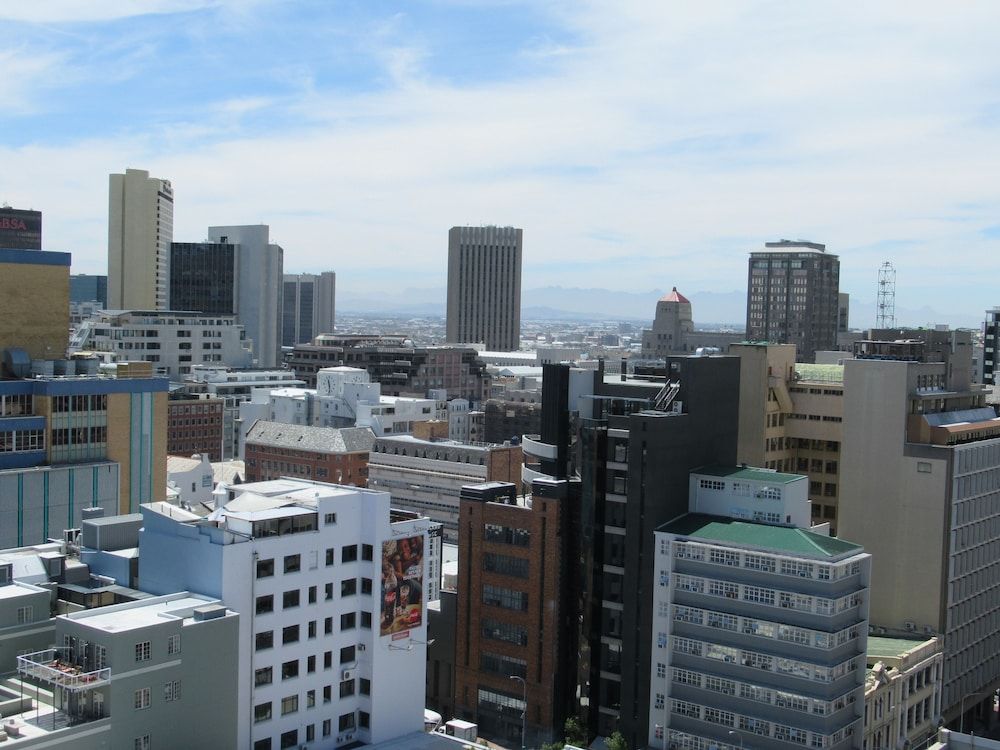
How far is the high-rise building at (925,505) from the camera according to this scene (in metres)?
100

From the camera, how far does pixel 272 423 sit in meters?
181

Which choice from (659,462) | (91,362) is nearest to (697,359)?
(659,462)

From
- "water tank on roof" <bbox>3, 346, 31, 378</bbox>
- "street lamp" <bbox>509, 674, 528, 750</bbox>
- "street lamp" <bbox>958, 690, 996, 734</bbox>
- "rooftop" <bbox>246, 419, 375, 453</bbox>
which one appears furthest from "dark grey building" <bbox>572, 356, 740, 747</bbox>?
"rooftop" <bbox>246, 419, 375, 453</bbox>

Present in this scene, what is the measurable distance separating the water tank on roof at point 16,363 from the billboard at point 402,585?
38.7 metres

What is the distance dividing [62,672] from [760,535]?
149 ft

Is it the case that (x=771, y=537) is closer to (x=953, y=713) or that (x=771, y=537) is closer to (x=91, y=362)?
(x=953, y=713)

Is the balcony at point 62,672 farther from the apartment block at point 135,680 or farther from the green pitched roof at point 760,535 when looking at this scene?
the green pitched roof at point 760,535

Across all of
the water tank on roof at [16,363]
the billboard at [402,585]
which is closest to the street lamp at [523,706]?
the billboard at [402,585]

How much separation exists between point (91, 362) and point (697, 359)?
1942 inches

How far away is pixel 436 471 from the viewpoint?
16100cm

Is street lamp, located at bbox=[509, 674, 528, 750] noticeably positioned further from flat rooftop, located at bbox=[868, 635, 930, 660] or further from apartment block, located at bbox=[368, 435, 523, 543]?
apartment block, located at bbox=[368, 435, 523, 543]

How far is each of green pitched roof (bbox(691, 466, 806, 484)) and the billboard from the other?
23.5 metres

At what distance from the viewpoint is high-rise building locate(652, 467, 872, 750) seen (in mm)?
75812

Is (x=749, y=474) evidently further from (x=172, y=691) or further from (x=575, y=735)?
(x=172, y=691)
